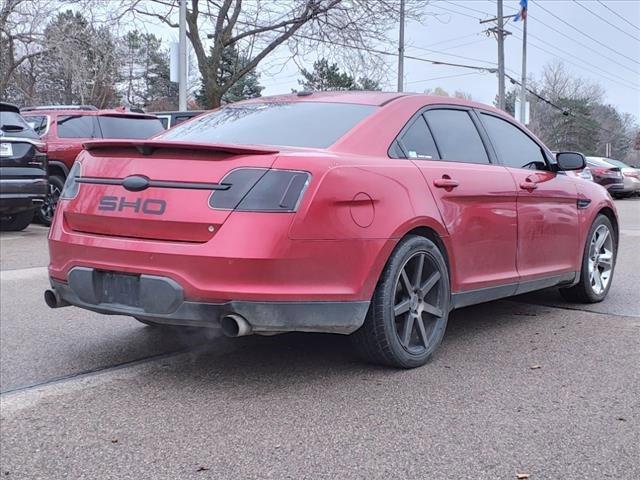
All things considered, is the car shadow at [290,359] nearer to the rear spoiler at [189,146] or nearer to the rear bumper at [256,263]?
the rear bumper at [256,263]

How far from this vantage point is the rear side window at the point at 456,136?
446 centimetres

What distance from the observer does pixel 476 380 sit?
383 cm

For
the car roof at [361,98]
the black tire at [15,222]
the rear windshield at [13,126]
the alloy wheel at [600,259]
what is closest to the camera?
the car roof at [361,98]

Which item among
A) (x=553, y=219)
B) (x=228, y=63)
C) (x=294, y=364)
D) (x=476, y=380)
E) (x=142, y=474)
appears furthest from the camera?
(x=228, y=63)

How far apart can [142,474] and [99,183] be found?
166 cm

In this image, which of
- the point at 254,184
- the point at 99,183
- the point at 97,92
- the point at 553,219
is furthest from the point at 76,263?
the point at 97,92

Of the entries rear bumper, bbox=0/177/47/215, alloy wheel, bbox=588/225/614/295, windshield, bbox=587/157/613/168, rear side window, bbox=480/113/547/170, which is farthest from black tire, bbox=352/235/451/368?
windshield, bbox=587/157/613/168

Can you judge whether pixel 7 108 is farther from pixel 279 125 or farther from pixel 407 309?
pixel 407 309

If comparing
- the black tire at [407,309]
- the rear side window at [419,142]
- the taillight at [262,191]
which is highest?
the rear side window at [419,142]

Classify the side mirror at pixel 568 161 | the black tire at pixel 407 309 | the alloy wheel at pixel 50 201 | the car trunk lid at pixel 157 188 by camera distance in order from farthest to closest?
1. the alloy wheel at pixel 50 201
2. the side mirror at pixel 568 161
3. the black tire at pixel 407 309
4. the car trunk lid at pixel 157 188

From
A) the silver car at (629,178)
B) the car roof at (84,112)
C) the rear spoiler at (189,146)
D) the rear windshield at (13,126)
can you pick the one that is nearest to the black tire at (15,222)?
the rear windshield at (13,126)

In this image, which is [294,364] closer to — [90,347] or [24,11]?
[90,347]

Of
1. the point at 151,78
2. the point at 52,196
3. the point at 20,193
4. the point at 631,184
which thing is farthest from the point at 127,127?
the point at 151,78

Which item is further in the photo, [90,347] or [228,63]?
[228,63]
